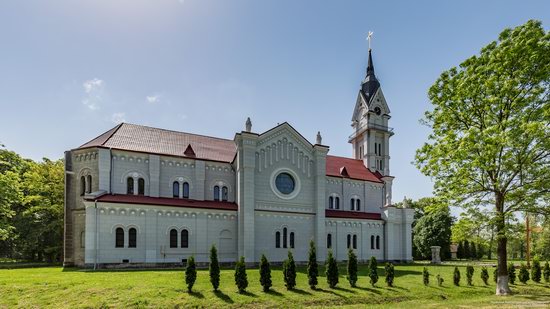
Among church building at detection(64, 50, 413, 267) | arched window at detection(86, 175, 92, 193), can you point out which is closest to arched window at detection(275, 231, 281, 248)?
church building at detection(64, 50, 413, 267)

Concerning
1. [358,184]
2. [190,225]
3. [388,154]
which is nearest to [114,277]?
[190,225]

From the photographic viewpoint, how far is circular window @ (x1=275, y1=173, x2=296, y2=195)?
121 feet

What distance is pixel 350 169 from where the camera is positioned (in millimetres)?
47062

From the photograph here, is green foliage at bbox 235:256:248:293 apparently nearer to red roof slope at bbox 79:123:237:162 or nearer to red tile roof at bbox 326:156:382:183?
red roof slope at bbox 79:123:237:162

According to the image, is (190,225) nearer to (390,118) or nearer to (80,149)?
(80,149)

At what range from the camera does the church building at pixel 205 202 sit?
3060 cm

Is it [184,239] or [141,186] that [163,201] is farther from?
[184,239]

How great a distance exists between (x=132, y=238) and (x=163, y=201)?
4.03m

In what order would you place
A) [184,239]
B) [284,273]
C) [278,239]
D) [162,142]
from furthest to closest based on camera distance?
[162,142]
[278,239]
[184,239]
[284,273]

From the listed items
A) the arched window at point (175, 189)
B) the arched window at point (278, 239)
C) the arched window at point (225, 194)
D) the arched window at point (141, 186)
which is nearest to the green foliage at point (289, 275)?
the arched window at point (278, 239)

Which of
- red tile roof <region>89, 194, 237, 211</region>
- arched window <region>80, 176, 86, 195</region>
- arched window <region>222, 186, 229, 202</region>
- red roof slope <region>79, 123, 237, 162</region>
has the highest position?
red roof slope <region>79, 123, 237, 162</region>

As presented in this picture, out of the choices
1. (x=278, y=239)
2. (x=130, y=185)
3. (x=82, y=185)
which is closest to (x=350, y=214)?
(x=278, y=239)

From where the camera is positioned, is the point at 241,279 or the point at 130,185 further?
the point at 130,185

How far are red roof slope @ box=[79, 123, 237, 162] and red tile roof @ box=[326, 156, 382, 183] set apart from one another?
13.2 m
